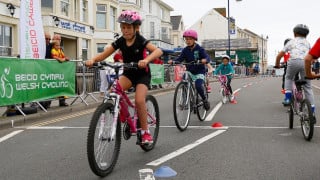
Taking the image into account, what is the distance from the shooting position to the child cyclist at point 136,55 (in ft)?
18.2

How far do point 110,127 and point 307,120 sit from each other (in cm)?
340

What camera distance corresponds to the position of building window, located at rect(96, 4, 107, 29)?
38375 millimetres

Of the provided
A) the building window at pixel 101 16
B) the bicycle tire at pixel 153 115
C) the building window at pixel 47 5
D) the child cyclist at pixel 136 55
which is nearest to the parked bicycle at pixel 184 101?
the bicycle tire at pixel 153 115

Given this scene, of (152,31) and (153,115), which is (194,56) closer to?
(153,115)

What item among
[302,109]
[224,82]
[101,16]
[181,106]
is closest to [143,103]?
[181,106]

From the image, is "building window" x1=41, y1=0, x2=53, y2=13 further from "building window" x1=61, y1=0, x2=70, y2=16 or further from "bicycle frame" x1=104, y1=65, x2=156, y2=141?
"bicycle frame" x1=104, y1=65, x2=156, y2=141

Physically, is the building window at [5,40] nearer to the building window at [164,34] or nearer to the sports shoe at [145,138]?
the sports shoe at [145,138]

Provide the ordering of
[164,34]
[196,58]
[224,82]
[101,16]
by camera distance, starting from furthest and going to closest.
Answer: [164,34] < [101,16] < [224,82] < [196,58]

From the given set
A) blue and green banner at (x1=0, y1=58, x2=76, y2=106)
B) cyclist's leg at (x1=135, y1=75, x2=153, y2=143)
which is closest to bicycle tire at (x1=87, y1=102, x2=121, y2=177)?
cyclist's leg at (x1=135, y1=75, x2=153, y2=143)

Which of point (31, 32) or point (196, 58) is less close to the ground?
point (31, 32)

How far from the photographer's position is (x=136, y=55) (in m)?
5.79

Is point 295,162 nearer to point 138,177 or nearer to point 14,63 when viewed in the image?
point 138,177

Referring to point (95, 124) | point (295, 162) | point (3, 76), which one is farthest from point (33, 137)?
point (295, 162)

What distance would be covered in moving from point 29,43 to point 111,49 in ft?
23.3
